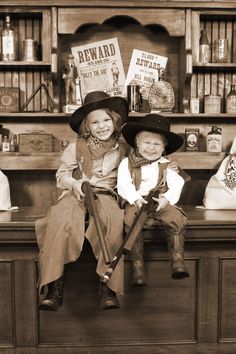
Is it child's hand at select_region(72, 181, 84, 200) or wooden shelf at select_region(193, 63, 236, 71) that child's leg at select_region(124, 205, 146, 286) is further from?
wooden shelf at select_region(193, 63, 236, 71)

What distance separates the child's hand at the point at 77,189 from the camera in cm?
229

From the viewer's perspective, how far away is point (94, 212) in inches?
84.0

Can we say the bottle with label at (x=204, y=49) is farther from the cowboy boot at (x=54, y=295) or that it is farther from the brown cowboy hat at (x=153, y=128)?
the cowboy boot at (x=54, y=295)

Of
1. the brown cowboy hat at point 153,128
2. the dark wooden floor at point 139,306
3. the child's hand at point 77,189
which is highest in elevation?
the brown cowboy hat at point 153,128

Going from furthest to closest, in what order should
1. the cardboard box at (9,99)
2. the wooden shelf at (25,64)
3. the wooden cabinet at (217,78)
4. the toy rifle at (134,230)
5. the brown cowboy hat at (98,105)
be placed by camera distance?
the wooden cabinet at (217,78) < the cardboard box at (9,99) < the wooden shelf at (25,64) < the brown cowboy hat at (98,105) < the toy rifle at (134,230)

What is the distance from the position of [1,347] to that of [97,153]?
1.08 meters

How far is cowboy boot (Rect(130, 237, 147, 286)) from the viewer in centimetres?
207

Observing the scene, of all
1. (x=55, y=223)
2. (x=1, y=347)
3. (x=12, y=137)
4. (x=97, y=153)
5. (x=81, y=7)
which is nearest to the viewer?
(x=55, y=223)

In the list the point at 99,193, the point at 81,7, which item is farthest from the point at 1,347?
the point at 81,7

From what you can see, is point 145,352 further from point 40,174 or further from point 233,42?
point 233,42

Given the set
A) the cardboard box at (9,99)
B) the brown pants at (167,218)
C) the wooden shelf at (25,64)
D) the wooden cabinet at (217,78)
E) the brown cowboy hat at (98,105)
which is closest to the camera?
the brown pants at (167,218)

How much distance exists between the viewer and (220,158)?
9.65ft

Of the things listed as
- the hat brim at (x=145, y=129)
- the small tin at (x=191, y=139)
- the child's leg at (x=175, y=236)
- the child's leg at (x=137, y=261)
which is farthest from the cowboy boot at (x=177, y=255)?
the small tin at (x=191, y=139)

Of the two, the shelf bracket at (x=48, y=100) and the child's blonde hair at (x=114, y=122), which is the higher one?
the shelf bracket at (x=48, y=100)
